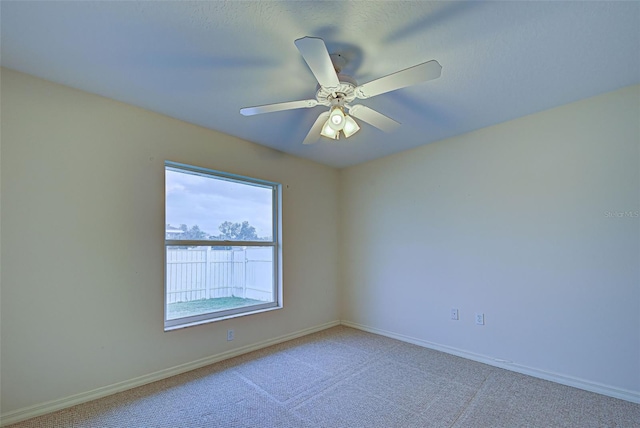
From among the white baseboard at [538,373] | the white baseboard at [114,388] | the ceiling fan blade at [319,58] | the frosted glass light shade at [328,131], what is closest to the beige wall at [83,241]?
the white baseboard at [114,388]

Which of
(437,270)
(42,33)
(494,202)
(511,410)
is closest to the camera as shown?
(42,33)

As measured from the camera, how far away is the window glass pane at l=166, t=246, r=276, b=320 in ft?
9.49

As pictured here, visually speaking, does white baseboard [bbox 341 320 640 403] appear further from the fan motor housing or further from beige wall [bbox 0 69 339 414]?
the fan motor housing

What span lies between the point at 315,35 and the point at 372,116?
2.13ft

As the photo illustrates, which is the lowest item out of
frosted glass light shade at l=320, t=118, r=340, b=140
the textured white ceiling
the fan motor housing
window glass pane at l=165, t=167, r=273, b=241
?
window glass pane at l=165, t=167, r=273, b=241

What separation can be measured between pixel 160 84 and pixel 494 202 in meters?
3.10

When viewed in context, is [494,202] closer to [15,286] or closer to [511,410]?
[511,410]

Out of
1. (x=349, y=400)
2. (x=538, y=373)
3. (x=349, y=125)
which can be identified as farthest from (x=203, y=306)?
(x=538, y=373)

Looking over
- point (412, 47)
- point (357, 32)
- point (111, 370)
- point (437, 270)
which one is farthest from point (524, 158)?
point (111, 370)

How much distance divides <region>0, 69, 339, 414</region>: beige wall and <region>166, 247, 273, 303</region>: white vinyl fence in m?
0.21

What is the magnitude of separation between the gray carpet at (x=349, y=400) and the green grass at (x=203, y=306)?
52cm

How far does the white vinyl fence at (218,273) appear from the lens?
114 inches

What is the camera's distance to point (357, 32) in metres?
1.76

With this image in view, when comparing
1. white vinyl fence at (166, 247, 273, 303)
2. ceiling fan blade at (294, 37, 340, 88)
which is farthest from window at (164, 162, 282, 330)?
ceiling fan blade at (294, 37, 340, 88)
